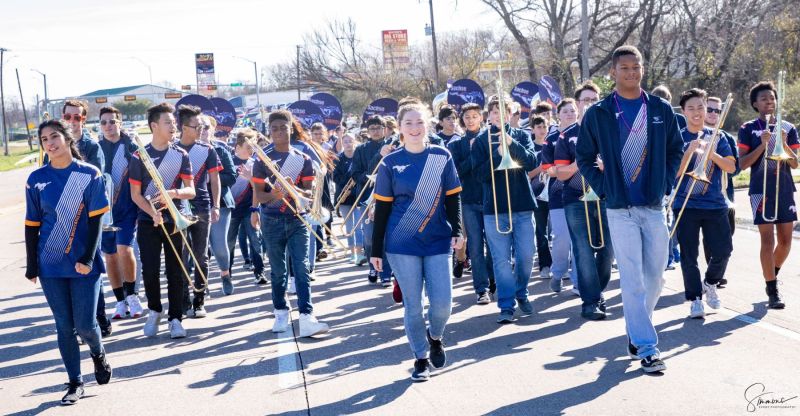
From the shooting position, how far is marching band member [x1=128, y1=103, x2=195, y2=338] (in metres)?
7.86

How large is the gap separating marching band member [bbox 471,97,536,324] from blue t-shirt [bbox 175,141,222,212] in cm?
258

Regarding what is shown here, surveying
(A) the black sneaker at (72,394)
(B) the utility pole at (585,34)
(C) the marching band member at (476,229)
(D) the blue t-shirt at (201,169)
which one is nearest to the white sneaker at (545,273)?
(C) the marching band member at (476,229)

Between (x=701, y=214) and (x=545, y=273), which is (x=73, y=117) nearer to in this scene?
(x=545, y=273)

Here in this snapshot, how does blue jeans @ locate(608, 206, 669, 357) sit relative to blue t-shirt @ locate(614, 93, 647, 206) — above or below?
below

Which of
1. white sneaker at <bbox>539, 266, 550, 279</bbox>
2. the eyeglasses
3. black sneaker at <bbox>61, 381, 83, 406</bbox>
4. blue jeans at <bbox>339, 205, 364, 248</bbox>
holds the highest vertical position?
the eyeglasses

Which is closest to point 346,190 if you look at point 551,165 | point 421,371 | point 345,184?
point 345,184

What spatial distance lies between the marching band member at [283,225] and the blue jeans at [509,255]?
63.8 inches

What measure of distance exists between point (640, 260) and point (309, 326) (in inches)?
121

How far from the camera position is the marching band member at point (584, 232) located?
7.70 metres

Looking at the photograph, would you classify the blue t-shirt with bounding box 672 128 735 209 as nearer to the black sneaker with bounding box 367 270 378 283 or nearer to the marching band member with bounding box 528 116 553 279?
the marching band member with bounding box 528 116 553 279

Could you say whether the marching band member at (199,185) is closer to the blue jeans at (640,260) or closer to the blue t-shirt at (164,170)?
the blue t-shirt at (164,170)

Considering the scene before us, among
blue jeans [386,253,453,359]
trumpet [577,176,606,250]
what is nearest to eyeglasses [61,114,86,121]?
blue jeans [386,253,453,359]

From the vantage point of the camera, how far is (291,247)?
7.83m

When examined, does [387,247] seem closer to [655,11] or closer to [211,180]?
[211,180]
